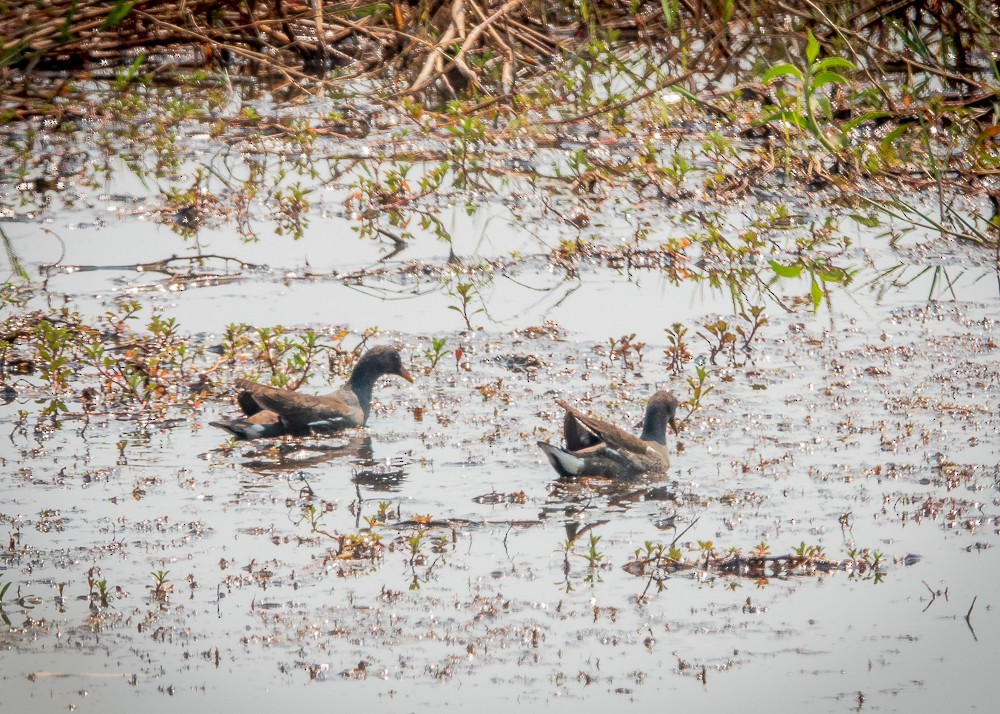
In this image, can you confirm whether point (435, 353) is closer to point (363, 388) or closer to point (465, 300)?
point (465, 300)

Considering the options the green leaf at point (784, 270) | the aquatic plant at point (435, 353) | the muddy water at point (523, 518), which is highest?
the green leaf at point (784, 270)

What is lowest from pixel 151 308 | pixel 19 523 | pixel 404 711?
pixel 404 711

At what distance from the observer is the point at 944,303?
9.73 m

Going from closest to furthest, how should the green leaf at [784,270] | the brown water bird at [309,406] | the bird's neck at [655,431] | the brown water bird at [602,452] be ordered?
the brown water bird at [602,452]
the bird's neck at [655,431]
the brown water bird at [309,406]
the green leaf at [784,270]

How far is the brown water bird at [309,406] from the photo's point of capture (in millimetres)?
7660

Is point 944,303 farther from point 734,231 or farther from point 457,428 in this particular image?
point 457,428

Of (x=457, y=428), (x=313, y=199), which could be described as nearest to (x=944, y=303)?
(x=457, y=428)

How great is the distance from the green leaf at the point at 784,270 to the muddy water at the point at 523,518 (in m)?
0.13

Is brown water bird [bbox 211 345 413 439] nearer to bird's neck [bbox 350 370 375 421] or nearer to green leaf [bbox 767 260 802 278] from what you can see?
bird's neck [bbox 350 370 375 421]

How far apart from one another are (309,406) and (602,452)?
1.67 metres

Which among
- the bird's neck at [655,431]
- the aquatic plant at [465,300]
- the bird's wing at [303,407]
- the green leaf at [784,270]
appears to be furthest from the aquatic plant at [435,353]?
the green leaf at [784,270]

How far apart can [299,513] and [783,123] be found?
21.6 feet

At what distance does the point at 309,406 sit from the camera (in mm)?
7883

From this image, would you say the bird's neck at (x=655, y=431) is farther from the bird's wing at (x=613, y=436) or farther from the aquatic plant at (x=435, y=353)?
the aquatic plant at (x=435, y=353)
